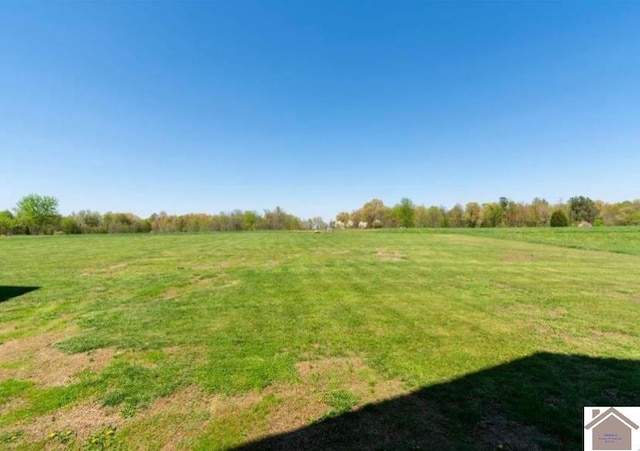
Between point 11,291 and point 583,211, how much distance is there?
10775 cm

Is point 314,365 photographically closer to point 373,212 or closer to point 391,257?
point 391,257

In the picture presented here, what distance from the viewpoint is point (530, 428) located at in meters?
2.99

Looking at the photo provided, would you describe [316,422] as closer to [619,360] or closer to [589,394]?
[589,394]

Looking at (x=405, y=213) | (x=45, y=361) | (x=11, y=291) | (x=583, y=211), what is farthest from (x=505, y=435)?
(x=583, y=211)

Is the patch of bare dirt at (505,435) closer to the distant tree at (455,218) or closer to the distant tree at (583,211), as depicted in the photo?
the distant tree at (455,218)

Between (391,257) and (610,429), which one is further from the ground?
(391,257)

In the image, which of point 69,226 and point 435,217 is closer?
point 69,226

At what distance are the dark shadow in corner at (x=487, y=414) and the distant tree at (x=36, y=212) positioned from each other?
280 feet

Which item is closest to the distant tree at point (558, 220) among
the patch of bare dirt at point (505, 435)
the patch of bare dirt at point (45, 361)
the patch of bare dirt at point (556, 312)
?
the patch of bare dirt at point (556, 312)

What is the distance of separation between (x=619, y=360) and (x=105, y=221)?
99412mm

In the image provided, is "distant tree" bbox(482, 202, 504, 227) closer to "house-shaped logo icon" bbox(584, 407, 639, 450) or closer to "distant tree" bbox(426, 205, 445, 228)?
"distant tree" bbox(426, 205, 445, 228)

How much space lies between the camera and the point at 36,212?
63.4 metres

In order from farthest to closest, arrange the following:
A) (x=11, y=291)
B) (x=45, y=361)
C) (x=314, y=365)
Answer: (x=11, y=291)
(x=45, y=361)
(x=314, y=365)

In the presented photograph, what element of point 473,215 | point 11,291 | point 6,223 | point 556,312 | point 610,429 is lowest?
point 610,429
